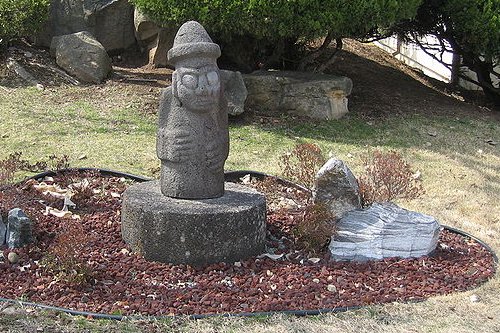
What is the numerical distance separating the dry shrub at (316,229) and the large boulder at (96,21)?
7.61 m

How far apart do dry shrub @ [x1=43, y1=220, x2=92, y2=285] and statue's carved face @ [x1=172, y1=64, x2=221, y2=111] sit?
1.25 meters

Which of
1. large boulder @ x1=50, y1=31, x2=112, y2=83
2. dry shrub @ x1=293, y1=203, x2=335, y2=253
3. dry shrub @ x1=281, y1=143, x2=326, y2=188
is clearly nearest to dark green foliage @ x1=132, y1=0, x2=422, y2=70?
large boulder @ x1=50, y1=31, x2=112, y2=83

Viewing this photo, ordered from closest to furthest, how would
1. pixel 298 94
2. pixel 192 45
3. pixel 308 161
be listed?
1. pixel 192 45
2. pixel 308 161
3. pixel 298 94

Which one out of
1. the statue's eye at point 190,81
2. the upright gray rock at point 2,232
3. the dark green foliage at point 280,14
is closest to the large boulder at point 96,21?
the dark green foliage at point 280,14

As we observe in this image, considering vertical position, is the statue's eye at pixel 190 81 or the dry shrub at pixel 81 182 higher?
the statue's eye at pixel 190 81

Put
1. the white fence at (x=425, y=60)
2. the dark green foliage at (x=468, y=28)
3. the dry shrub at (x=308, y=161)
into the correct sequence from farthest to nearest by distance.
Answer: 1. the white fence at (x=425, y=60)
2. the dark green foliage at (x=468, y=28)
3. the dry shrub at (x=308, y=161)

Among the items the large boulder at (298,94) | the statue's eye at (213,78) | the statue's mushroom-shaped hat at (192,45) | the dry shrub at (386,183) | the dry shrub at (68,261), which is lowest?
the dry shrub at (68,261)

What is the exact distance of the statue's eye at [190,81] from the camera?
515cm

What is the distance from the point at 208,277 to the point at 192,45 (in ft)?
5.48

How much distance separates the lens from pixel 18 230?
515cm

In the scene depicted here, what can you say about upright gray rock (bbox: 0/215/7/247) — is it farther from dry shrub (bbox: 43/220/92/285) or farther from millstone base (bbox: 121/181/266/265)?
millstone base (bbox: 121/181/266/265)

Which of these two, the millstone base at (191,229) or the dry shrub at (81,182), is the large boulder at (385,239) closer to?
the millstone base at (191,229)

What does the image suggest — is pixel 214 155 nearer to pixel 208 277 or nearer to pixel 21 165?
pixel 208 277

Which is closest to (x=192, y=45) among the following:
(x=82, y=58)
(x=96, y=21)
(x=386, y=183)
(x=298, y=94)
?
(x=386, y=183)
